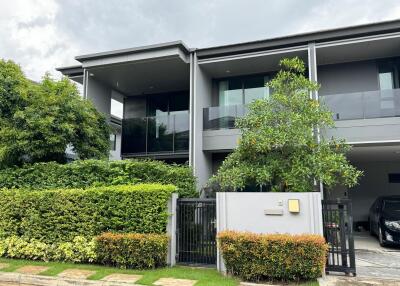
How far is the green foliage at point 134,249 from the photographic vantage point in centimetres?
777

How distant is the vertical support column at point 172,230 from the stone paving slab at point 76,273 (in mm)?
1765

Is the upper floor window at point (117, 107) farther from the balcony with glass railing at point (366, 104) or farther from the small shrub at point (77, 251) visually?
the balcony with glass railing at point (366, 104)

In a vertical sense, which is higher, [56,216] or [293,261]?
[56,216]

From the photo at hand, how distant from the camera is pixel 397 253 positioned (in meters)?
9.69

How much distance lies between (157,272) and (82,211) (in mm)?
2555

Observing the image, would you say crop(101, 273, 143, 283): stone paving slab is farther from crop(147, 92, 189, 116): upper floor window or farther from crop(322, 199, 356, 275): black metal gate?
crop(147, 92, 189, 116): upper floor window

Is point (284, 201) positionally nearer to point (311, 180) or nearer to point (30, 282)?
point (311, 180)

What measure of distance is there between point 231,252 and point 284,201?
5.18 feet

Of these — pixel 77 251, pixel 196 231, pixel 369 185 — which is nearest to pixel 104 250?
pixel 77 251

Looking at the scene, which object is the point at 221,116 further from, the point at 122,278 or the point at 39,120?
the point at 122,278

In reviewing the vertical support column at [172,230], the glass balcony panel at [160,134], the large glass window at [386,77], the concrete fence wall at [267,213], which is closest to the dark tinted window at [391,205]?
the large glass window at [386,77]

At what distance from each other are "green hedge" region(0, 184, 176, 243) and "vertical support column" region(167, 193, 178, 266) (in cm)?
17

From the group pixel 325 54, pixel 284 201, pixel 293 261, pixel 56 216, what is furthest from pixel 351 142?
pixel 56 216

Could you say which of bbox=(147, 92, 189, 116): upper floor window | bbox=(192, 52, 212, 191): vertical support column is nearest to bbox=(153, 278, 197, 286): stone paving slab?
bbox=(192, 52, 212, 191): vertical support column
